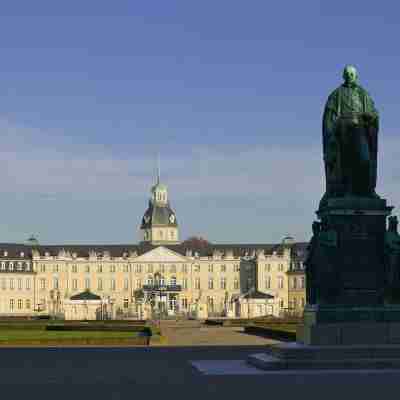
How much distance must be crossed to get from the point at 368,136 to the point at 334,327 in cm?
444

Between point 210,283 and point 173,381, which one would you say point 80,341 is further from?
point 210,283

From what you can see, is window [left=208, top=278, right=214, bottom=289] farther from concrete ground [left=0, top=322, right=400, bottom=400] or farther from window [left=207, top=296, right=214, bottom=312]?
concrete ground [left=0, top=322, right=400, bottom=400]

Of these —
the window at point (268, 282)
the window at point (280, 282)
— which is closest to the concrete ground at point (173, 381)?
the window at point (268, 282)

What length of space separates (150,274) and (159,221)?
1716 cm

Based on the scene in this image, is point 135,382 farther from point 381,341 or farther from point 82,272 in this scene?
point 82,272

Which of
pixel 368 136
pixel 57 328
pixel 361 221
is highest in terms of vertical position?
pixel 368 136

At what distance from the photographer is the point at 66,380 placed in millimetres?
22906

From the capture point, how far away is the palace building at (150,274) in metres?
163

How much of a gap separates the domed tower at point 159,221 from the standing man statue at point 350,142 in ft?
516

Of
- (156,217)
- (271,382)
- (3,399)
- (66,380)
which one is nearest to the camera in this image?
(3,399)

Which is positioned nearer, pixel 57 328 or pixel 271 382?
pixel 271 382

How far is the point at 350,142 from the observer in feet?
82.9

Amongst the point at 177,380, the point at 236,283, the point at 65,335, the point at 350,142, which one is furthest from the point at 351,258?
the point at 236,283

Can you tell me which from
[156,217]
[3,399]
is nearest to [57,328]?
[3,399]
